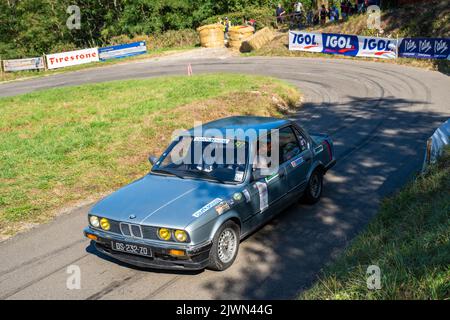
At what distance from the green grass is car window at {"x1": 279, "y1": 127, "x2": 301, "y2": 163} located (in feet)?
5.43

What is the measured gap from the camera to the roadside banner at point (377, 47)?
2562 cm

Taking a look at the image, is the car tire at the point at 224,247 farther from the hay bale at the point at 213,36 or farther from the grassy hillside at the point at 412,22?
the hay bale at the point at 213,36

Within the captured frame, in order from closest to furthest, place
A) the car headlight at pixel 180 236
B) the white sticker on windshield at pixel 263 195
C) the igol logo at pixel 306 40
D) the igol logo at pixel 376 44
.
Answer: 1. the car headlight at pixel 180 236
2. the white sticker on windshield at pixel 263 195
3. the igol logo at pixel 376 44
4. the igol logo at pixel 306 40

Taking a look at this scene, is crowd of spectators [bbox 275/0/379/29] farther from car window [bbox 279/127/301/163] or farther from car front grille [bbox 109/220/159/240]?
car front grille [bbox 109/220/159/240]

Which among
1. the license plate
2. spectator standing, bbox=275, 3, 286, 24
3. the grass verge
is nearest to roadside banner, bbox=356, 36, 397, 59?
A: the grass verge

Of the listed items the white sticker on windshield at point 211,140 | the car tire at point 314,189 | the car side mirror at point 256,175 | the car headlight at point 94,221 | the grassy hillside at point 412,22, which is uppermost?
the grassy hillside at point 412,22

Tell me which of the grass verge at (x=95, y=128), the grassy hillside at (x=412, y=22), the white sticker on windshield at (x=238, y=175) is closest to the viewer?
the white sticker on windshield at (x=238, y=175)

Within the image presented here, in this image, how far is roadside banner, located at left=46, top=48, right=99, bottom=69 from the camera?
3719 centimetres

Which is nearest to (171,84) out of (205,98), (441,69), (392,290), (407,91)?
(205,98)

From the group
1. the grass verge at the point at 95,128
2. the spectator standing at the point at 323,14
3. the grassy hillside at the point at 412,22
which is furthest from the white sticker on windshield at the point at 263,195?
the spectator standing at the point at 323,14

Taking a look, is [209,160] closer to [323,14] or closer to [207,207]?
[207,207]

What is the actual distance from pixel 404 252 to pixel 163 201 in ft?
9.99

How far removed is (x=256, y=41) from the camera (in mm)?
33094

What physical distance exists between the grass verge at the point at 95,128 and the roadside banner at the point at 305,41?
10715mm
